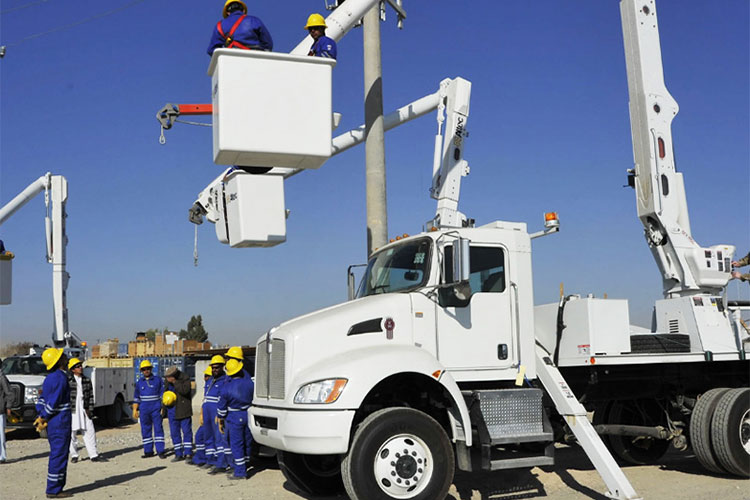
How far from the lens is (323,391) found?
6625 millimetres

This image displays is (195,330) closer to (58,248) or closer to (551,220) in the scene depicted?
(58,248)

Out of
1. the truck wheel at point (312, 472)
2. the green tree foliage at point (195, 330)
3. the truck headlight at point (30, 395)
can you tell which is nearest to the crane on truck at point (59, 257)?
the truck headlight at point (30, 395)

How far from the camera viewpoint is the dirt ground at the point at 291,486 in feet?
26.5

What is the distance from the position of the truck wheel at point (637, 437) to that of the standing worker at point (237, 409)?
5150 mm

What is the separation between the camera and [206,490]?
8.72m

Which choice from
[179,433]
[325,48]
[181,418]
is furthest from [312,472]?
[325,48]

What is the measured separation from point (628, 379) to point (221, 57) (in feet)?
20.3

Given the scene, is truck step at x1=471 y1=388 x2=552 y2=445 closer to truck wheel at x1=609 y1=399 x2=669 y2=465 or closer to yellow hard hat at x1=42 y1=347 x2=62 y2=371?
truck wheel at x1=609 y1=399 x2=669 y2=465

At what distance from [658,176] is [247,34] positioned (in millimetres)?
6033

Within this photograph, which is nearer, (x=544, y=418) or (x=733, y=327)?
(x=544, y=418)

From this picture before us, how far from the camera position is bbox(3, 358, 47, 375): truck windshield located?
52.9 ft

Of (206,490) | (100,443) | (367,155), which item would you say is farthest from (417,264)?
(100,443)

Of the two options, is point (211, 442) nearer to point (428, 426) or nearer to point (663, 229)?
point (428, 426)

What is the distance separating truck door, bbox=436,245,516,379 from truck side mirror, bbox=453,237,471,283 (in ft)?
0.59
